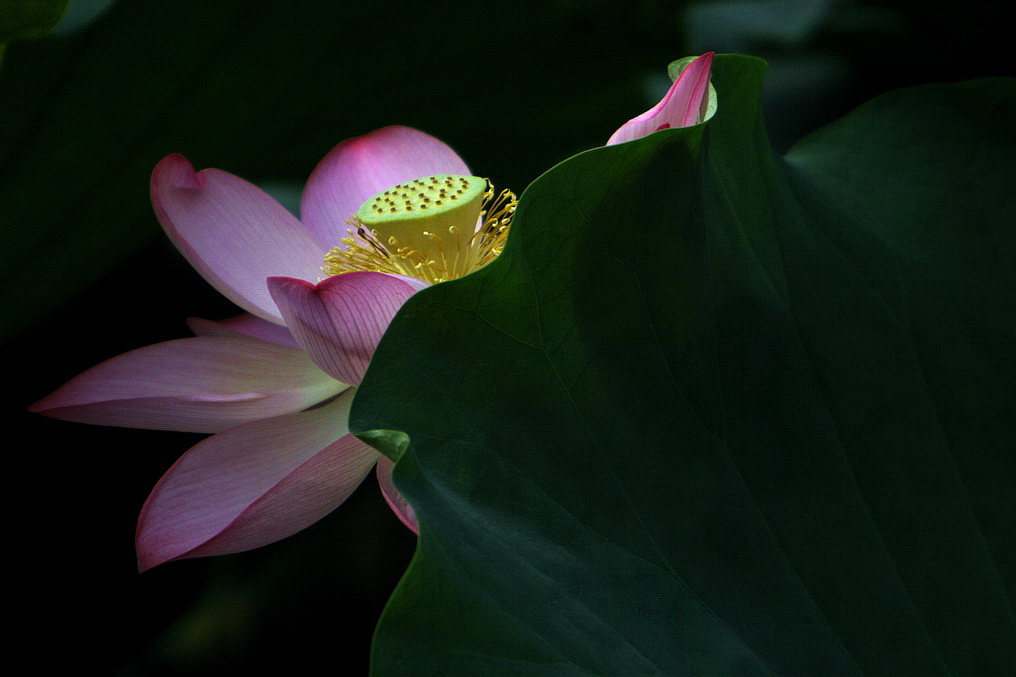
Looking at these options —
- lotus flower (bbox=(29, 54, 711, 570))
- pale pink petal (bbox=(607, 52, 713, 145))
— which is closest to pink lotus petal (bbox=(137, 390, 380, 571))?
lotus flower (bbox=(29, 54, 711, 570))

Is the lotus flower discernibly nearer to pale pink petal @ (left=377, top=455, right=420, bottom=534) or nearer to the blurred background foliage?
pale pink petal @ (left=377, top=455, right=420, bottom=534)

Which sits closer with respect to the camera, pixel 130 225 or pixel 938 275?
pixel 938 275

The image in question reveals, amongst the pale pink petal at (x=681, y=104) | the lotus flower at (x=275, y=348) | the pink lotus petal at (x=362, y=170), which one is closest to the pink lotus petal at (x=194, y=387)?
the lotus flower at (x=275, y=348)

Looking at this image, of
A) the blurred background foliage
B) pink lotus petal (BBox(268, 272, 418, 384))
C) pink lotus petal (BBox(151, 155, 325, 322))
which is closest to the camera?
pink lotus petal (BBox(268, 272, 418, 384))

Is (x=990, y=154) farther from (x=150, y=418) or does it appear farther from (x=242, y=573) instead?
(x=242, y=573)

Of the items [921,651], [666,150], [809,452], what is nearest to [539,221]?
[666,150]

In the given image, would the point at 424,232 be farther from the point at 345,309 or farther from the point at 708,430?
the point at 708,430

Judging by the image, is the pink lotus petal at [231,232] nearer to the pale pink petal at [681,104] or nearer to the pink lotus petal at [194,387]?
the pink lotus petal at [194,387]

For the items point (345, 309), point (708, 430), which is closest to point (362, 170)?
point (345, 309)
